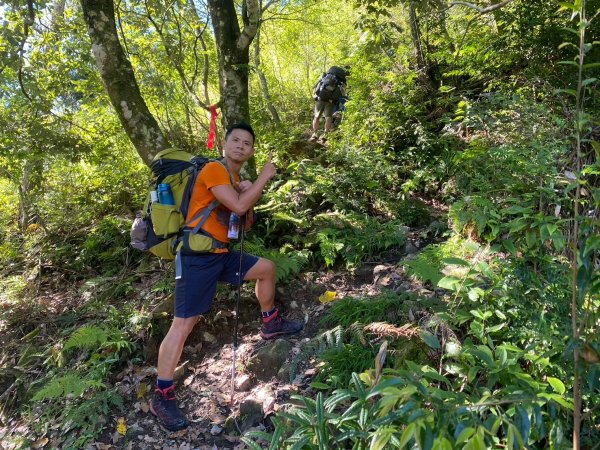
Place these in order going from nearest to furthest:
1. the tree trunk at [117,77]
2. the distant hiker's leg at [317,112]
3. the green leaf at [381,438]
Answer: the green leaf at [381,438] < the tree trunk at [117,77] < the distant hiker's leg at [317,112]

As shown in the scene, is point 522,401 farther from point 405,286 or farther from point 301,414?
point 405,286

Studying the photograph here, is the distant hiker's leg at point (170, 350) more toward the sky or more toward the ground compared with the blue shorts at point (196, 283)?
more toward the ground

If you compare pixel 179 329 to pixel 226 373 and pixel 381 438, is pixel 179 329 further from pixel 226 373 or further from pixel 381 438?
pixel 381 438

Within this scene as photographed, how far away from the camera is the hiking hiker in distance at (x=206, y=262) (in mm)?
3539

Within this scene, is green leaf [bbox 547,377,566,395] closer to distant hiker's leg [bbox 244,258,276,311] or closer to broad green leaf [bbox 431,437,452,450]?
broad green leaf [bbox 431,437,452,450]

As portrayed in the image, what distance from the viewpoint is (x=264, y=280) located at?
416 cm

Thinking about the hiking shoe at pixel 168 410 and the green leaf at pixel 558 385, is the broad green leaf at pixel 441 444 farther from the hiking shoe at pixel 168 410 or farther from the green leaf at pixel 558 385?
the hiking shoe at pixel 168 410

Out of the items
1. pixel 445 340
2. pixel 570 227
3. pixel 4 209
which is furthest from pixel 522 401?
pixel 4 209

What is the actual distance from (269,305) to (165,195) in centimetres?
156

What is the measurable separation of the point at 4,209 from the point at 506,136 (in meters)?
10.2

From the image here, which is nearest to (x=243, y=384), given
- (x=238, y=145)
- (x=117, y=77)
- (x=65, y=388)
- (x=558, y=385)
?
(x=65, y=388)

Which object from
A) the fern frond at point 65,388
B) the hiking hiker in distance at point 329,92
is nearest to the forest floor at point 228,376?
the fern frond at point 65,388

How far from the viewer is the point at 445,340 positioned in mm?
2871

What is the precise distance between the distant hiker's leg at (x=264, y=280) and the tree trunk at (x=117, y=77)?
2.40 meters
